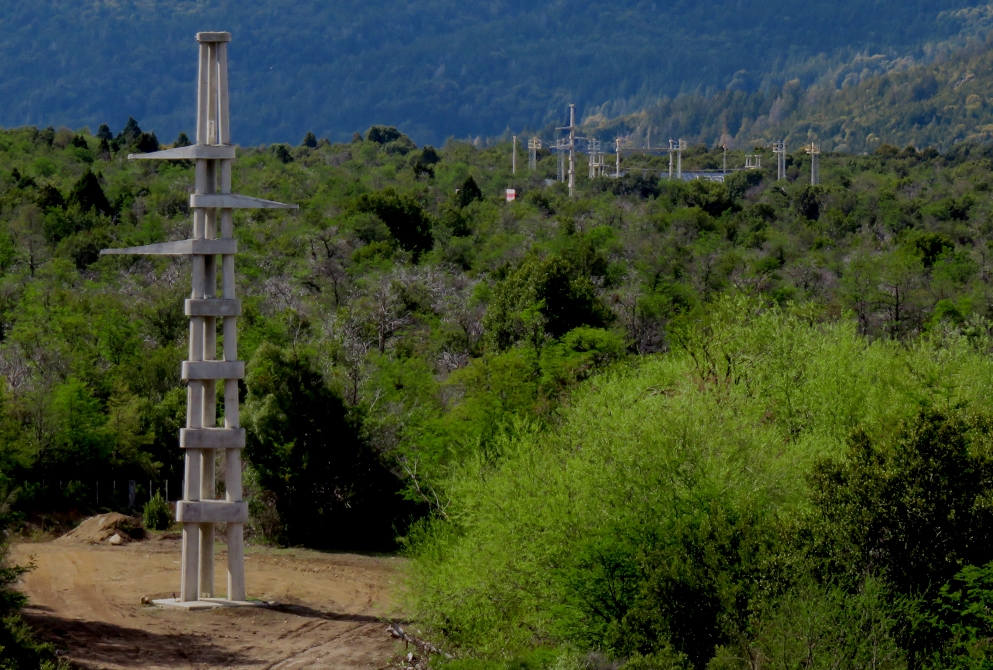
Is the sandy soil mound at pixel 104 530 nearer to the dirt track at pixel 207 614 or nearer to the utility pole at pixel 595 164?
the dirt track at pixel 207 614

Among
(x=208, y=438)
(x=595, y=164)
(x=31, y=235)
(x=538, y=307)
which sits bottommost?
(x=208, y=438)

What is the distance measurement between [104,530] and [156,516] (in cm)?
161

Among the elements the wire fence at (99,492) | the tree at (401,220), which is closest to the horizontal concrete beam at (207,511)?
the wire fence at (99,492)

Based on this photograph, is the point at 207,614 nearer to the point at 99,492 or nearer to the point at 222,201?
the point at 222,201

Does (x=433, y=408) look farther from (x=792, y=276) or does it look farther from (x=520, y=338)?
(x=792, y=276)

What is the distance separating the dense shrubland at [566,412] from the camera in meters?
22.8

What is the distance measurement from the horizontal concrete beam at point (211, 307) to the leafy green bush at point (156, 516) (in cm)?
1020

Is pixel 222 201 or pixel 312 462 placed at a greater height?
pixel 222 201

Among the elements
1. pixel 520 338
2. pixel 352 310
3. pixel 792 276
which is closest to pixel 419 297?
pixel 352 310

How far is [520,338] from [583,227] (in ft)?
111

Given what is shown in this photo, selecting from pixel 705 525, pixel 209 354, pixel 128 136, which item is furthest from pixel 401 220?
pixel 705 525

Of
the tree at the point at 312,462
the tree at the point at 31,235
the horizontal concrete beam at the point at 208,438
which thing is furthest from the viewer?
the tree at the point at 31,235

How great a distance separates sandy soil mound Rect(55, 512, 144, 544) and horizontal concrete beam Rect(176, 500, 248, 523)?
7.90 meters

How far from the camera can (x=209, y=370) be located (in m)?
28.1
